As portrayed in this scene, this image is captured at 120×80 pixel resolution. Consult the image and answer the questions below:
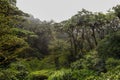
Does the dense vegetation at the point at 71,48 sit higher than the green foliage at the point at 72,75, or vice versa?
the dense vegetation at the point at 71,48

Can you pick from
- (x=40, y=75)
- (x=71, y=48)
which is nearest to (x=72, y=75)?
(x=40, y=75)

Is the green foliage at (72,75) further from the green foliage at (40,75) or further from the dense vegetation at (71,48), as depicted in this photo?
the green foliage at (40,75)

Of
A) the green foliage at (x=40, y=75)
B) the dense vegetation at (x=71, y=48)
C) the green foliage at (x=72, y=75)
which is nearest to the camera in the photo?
the dense vegetation at (x=71, y=48)

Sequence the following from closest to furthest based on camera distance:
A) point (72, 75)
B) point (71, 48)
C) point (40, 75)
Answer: point (72, 75), point (40, 75), point (71, 48)

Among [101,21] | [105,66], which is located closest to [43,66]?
[101,21]

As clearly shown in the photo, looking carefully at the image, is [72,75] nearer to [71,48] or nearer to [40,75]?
[40,75]

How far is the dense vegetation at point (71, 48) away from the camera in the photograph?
1686cm

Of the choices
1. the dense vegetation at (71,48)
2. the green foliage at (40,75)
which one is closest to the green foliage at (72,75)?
the dense vegetation at (71,48)

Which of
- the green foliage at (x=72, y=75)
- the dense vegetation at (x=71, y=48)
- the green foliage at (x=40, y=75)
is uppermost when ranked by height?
the dense vegetation at (x=71, y=48)

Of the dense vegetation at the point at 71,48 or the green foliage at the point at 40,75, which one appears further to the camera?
the green foliage at the point at 40,75

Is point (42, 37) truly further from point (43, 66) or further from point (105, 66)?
point (105, 66)

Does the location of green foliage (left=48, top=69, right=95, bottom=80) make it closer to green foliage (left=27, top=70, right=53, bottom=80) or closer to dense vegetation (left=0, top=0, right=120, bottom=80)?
dense vegetation (left=0, top=0, right=120, bottom=80)

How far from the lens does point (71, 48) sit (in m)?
32.2

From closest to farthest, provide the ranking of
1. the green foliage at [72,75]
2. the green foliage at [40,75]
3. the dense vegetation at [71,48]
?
1. the dense vegetation at [71,48]
2. the green foliage at [72,75]
3. the green foliage at [40,75]
